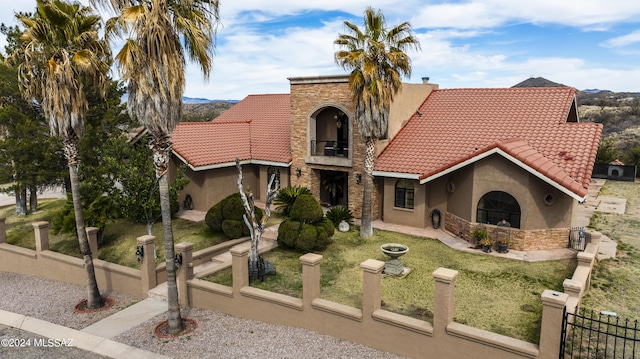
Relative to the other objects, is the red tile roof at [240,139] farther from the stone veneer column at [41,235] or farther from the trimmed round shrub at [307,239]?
the trimmed round shrub at [307,239]

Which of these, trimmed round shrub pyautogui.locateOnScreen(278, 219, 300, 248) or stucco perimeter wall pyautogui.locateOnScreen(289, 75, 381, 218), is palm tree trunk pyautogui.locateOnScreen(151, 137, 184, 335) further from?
stucco perimeter wall pyautogui.locateOnScreen(289, 75, 381, 218)

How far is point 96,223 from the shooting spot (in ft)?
62.2

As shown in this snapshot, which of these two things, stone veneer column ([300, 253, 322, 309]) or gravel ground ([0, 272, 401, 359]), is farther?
stone veneer column ([300, 253, 322, 309])

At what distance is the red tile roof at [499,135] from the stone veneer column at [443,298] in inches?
329

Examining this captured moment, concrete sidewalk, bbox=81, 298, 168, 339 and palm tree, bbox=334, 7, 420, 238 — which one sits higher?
palm tree, bbox=334, 7, 420, 238

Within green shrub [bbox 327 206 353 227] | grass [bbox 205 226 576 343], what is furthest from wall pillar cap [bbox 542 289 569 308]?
green shrub [bbox 327 206 353 227]

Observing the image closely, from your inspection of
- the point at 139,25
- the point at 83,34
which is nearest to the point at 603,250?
the point at 139,25

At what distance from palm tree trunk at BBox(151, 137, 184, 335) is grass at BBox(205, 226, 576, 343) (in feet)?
8.81

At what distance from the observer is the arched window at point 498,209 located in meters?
17.4

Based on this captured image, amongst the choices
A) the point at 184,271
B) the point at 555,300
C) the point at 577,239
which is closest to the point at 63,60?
the point at 184,271

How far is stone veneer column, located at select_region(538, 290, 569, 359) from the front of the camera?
876cm

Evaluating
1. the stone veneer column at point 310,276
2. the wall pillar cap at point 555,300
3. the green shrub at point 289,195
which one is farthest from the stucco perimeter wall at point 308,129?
the wall pillar cap at point 555,300

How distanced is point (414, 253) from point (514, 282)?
4040 mm

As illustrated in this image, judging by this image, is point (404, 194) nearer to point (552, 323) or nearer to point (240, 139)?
point (240, 139)
